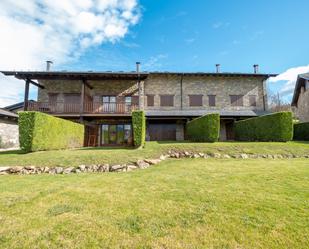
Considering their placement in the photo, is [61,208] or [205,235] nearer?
[205,235]

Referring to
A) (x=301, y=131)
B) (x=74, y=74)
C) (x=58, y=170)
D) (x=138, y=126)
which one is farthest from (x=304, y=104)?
(x=58, y=170)

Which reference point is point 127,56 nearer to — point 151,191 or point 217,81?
point 217,81

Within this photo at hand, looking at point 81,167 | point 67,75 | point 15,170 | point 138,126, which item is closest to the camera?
point 15,170

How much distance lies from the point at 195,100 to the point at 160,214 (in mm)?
16449

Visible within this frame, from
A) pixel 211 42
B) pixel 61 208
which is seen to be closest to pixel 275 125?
pixel 211 42

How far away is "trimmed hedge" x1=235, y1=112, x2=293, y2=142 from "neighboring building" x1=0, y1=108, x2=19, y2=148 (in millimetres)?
19655

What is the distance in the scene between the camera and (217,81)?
1884 cm

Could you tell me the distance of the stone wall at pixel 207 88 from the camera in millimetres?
18438

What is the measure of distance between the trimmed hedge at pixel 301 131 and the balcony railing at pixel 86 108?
13986 mm

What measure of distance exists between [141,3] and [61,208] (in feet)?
33.1

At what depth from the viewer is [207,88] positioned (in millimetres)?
18688

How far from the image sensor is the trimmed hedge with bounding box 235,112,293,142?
11.6 meters

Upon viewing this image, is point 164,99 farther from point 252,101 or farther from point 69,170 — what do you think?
point 69,170

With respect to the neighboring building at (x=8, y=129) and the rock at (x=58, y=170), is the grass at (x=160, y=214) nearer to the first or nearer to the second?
the rock at (x=58, y=170)
